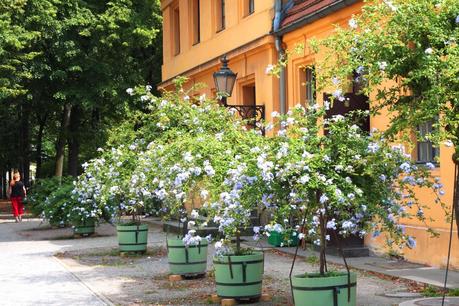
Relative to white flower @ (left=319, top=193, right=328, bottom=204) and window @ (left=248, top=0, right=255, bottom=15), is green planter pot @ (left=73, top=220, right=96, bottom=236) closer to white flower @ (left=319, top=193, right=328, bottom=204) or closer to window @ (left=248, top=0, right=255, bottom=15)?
window @ (left=248, top=0, right=255, bottom=15)

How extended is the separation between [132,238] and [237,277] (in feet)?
20.2

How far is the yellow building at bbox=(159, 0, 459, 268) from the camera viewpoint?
1184 centimetres

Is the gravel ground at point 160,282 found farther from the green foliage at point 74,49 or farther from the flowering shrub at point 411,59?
the green foliage at point 74,49

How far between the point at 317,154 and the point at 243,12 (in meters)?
13.3

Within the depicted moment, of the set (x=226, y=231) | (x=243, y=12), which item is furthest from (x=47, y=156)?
(x=226, y=231)

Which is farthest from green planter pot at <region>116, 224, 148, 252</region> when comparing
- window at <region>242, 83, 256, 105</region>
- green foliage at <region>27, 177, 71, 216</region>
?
green foliage at <region>27, 177, 71, 216</region>

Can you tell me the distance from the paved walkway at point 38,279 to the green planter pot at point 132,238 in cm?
143

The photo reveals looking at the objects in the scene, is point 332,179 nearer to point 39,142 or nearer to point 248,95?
point 248,95

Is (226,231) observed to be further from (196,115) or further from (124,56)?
(124,56)

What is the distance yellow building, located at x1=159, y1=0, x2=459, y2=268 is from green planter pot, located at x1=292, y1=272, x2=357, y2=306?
3.80m

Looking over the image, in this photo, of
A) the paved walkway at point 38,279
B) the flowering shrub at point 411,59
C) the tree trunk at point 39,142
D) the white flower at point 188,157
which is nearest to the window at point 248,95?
the paved walkway at point 38,279

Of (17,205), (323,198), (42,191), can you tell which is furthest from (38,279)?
(17,205)

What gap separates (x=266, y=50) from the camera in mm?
17828

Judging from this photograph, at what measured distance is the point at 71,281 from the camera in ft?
37.5
